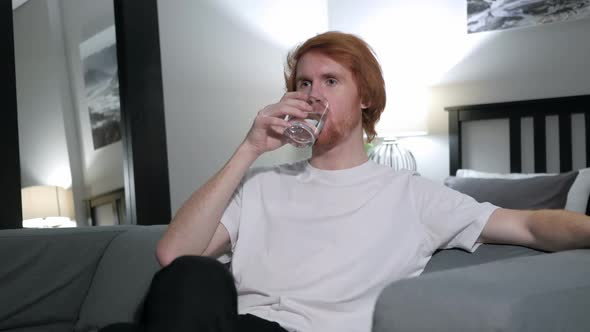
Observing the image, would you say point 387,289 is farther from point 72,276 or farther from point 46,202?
point 46,202

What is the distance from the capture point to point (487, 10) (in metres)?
3.36

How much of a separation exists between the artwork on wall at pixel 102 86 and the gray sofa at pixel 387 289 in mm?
1042

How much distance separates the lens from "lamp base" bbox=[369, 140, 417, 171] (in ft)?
11.5

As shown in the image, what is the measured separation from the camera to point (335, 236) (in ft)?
4.01

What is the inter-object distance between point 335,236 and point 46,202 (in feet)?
5.28

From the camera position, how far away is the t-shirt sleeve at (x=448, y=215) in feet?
3.88

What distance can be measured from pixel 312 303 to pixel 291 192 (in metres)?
0.30

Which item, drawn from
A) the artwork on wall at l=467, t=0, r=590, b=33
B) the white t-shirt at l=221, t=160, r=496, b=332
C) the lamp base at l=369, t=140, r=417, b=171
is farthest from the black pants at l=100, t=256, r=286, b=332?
the artwork on wall at l=467, t=0, r=590, b=33

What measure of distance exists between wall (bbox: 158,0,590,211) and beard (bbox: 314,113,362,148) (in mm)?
1758

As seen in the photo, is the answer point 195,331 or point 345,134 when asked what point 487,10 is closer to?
point 345,134

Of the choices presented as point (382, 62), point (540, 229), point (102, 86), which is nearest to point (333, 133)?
point (540, 229)

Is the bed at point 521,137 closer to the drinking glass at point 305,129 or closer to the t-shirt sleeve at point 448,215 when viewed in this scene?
the t-shirt sleeve at point 448,215

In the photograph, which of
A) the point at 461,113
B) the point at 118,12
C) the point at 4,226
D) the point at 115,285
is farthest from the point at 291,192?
the point at 461,113

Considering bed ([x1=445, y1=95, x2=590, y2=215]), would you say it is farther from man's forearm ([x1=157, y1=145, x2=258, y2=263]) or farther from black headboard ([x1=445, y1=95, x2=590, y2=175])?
man's forearm ([x1=157, y1=145, x2=258, y2=263])
